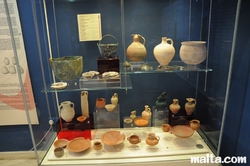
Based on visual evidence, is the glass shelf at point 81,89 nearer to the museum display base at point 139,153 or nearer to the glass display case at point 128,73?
the glass display case at point 128,73

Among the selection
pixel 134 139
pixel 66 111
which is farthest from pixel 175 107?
pixel 66 111

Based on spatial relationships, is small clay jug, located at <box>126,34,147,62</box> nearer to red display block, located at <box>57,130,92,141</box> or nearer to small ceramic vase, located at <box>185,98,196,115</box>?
small ceramic vase, located at <box>185,98,196,115</box>

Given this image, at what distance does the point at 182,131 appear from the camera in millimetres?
1428

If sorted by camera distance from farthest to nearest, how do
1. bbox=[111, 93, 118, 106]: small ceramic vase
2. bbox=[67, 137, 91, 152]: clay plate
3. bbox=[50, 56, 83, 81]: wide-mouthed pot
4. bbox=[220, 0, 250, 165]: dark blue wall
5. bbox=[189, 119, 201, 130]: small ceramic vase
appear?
1. bbox=[111, 93, 118, 106]: small ceramic vase
2. bbox=[189, 119, 201, 130]: small ceramic vase
3. bbox=[67, 137, 91, 152]: clay plate
4. bbox=[50, 56, 83, 81]: wide-mouthed pot
5. bbox=[220, 0, 250, 165]: dark blue wall

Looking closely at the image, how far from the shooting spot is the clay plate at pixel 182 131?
4.54 ft

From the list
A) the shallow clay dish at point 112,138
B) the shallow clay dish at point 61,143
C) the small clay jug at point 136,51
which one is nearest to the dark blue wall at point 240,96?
the small clay jug at point 136,51

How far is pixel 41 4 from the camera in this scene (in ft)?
4.58

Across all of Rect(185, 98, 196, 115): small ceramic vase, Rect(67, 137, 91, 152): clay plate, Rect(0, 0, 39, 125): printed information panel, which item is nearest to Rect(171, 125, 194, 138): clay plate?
Rect(185, 98, 196, 115): small ceramic vase

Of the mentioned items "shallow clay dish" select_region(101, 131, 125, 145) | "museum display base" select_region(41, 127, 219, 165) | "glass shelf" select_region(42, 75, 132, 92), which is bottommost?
"museum display base" select_region(41, 127, 219, 165)

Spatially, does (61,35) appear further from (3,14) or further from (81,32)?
(3,14)

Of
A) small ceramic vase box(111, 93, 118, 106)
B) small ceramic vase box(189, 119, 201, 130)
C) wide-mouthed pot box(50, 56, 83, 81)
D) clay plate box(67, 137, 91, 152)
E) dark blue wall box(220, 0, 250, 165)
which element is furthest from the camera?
small ceramic vase box(111, 93, 118, 106)

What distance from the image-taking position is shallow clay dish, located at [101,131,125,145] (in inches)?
53.3

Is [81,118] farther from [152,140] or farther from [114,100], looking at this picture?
[152,140]

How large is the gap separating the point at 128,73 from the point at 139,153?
56 cm
